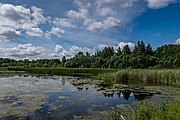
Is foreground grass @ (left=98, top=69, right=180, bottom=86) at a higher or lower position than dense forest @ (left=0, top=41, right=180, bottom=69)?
lower

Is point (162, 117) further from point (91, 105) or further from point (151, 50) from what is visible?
point (151, 50)

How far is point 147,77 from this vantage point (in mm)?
22516

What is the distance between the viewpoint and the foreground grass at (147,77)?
2044 centimetres

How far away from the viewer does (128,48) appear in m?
75.1

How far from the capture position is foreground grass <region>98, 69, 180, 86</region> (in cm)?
2044

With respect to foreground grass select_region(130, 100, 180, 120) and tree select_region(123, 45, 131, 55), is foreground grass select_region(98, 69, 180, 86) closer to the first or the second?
foreground grass select_region(130, 100, 180, 120)

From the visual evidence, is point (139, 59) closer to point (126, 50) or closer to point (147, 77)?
point (126, 50)

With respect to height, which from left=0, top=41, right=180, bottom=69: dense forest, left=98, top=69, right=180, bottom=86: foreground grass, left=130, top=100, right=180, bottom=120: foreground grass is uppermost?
left=0, top=41, right=180, bottom=69: dense forest

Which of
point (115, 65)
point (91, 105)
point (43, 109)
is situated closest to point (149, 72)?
point (91, 105)

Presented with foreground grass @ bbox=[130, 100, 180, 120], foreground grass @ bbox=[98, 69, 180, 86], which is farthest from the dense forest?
foreground grass @ bbox=[130, 100, 180, 120]

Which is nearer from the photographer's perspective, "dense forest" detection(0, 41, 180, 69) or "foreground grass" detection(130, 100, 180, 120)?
"foreground grass" detection(130, 100, 180, 120)

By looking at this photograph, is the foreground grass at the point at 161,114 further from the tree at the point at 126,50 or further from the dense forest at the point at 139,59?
the tree at the point at 126,50

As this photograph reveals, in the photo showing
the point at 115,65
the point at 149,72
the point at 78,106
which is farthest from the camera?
the point at 115,65

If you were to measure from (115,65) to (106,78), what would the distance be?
3699 cm
